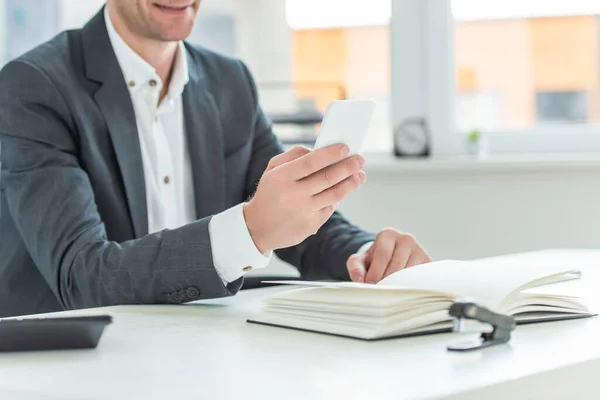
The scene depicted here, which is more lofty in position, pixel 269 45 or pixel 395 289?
pixel 269 45

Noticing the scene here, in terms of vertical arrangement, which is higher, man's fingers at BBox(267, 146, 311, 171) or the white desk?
man's fingers at BBox(267, 146, 311, 171)

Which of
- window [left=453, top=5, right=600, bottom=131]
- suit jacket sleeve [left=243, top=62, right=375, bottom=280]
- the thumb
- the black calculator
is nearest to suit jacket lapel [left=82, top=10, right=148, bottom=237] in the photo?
suit jacket sleeve [left=243, top=62, right=375, bottom=280]

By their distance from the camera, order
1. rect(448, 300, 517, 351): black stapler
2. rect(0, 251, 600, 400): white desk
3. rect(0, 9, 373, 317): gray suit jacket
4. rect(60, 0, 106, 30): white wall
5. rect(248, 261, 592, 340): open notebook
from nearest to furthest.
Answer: rect(0, 251, 600, 400): white desk → rect(448, 300, 517, 351): black stapler → rect(248, 261, 592, 340): open notebook → rect(0, 9, 373, 317): gray suit jacket → rect(60, 0, 106, 30): white wall

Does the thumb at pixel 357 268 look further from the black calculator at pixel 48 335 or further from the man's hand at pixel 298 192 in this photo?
the black calculator at pixel 48 335

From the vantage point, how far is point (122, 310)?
1312mm

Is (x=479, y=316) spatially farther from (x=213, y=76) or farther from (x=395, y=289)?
(x=213, y=76)

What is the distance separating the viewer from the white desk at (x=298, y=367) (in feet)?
2.50

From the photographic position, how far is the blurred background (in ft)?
9.41

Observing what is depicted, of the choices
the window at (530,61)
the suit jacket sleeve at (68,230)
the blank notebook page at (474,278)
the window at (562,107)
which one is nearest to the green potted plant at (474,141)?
the window at (530,61)

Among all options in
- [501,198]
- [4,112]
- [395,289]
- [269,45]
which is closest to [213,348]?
[395,289]

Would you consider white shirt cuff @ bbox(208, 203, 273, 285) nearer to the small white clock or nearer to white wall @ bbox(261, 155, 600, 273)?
white wall @ bbox(261, 155, 600, 273)

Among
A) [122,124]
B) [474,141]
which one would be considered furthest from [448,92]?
[122,124]

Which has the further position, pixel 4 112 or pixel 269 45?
pixel 269 45

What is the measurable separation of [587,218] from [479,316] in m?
2.01
